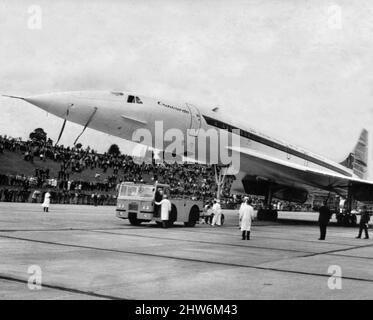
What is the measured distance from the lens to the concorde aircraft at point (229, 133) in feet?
52.0

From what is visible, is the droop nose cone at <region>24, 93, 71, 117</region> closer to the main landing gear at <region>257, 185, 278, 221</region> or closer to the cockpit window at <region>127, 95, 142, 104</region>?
the cockpit window at <region>127, 95, 142, 104</region>

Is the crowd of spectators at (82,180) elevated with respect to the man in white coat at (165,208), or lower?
elevated

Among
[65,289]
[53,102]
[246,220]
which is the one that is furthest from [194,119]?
[65,289]

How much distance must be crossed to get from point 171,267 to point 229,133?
1279cm

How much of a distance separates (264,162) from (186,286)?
51.1 feet

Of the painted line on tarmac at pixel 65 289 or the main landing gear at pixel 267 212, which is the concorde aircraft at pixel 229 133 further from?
the painted line on tarmac at pixel 65 289

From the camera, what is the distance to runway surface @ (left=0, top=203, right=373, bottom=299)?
6.14m

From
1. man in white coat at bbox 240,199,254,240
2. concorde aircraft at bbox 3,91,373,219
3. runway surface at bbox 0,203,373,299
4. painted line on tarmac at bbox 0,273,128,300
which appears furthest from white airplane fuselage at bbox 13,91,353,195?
painted line on tarmac at bbox 0,273,128,300

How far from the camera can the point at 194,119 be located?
Result: 18.9 metres

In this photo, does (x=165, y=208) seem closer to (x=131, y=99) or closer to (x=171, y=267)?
(x=131, y=99)

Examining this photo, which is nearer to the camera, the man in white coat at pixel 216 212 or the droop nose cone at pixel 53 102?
the droop nose cone at pixel 53 102

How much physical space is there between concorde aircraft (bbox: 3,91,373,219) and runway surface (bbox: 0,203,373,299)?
4.22 m

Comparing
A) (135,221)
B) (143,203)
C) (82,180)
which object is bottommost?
(135,221)

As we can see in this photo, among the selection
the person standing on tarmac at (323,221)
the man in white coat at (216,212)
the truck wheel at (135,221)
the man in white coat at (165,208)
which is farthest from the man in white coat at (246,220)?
the man in white coat at (216,212)
